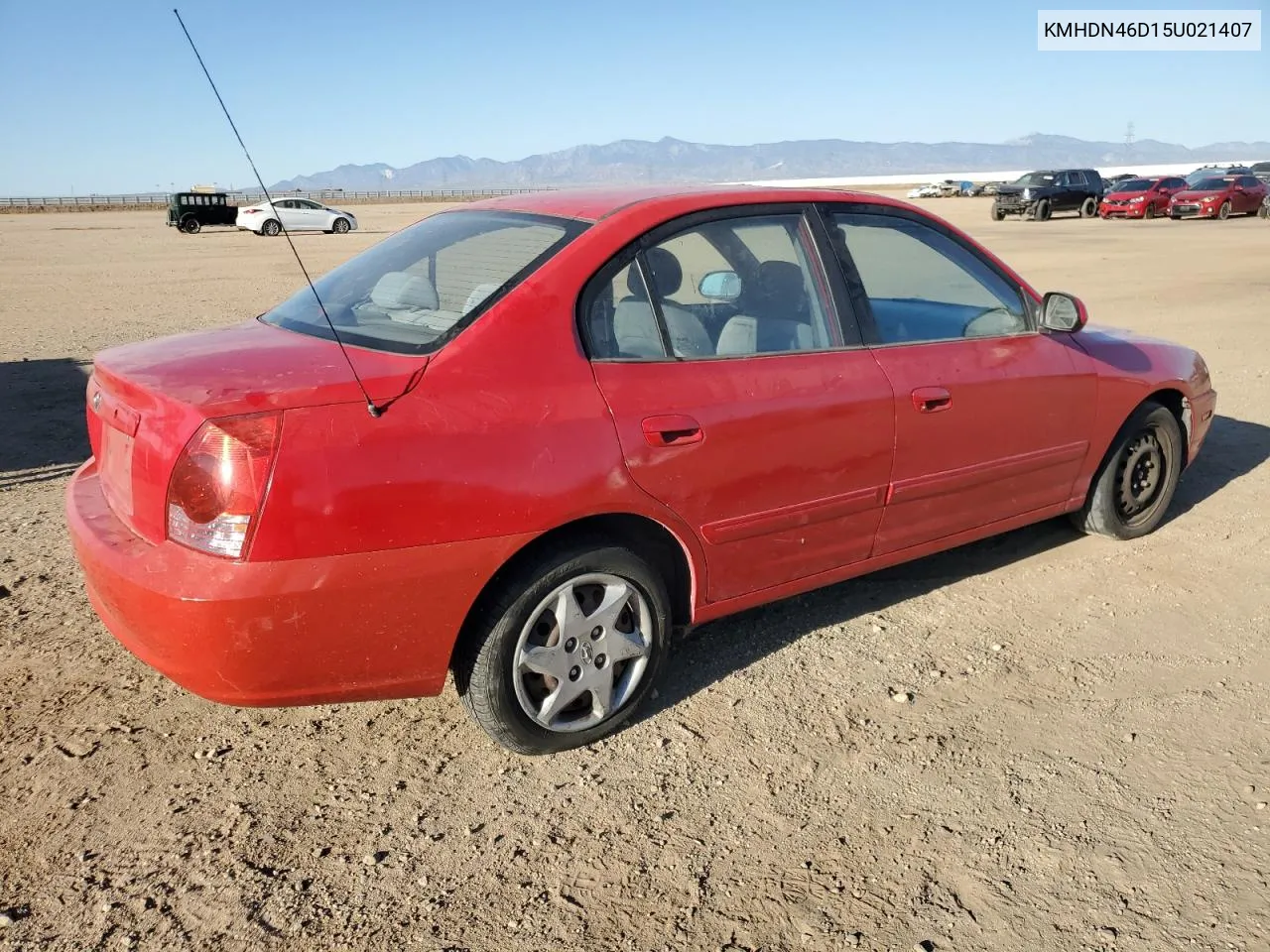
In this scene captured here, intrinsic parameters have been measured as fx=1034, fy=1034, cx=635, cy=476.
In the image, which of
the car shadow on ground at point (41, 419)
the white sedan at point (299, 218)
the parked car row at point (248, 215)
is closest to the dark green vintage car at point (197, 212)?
the parked car row at point (248, 215)

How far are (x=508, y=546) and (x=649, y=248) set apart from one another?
1091 mm

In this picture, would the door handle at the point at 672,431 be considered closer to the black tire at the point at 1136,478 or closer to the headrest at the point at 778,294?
the headrest at the point at 778,294

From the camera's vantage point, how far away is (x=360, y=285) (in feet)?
11.6

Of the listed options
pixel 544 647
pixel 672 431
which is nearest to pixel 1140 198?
pixel 672 431

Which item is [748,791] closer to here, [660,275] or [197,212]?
[660,275]

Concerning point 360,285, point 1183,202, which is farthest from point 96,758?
point 1183,202

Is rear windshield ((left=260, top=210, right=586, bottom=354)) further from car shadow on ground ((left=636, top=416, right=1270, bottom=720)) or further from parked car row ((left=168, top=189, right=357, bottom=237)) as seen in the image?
parked car row ((left=168, top=189, right=357, bottom=237))

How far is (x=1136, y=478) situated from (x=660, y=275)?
9.59 ft

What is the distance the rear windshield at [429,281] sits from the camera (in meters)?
3.06

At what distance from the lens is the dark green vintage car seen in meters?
37.4

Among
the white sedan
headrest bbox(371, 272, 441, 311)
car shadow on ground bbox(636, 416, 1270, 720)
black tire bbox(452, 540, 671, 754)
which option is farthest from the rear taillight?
the white sedan

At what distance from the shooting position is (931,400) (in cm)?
373

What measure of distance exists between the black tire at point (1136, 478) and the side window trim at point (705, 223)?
71.9 inches

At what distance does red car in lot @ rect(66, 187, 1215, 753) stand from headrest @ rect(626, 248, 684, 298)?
16mm
